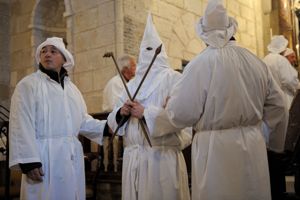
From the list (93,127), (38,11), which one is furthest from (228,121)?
(38,11)

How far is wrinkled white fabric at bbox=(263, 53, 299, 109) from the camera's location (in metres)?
7.09

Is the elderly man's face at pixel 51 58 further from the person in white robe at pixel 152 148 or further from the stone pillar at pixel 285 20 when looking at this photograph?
the stone pillar at pixel 285 20

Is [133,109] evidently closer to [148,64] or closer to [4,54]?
[148,64]

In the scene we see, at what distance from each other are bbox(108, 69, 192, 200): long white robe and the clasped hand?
0.18 ft

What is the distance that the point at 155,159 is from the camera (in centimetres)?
350

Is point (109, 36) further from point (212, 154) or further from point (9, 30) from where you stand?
point (212, 154)

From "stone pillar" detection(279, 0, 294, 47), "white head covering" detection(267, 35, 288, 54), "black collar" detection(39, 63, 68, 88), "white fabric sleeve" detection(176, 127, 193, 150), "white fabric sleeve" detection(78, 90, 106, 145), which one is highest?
"stone pillar" detection(279, 0, 294, 47)

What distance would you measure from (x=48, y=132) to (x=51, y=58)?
69cm

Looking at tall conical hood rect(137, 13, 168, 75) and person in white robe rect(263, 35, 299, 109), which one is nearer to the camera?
tall conical hood rect(137, 13, 168, 75)

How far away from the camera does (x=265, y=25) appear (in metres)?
11.4

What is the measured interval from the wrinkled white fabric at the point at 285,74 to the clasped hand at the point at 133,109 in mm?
4067

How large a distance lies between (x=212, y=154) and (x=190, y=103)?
0.38m

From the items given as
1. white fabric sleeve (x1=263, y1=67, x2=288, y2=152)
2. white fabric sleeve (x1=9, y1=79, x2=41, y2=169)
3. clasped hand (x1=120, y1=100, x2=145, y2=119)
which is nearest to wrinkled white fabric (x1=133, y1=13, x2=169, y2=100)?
clasped hand (x1=120, y1=100, x2=145, y2=119)

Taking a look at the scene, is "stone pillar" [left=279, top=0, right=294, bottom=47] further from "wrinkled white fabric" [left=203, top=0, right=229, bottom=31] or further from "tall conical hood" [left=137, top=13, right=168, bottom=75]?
"wrinkled white fabric" [left=203, top=0, right=229, bottom=31]
